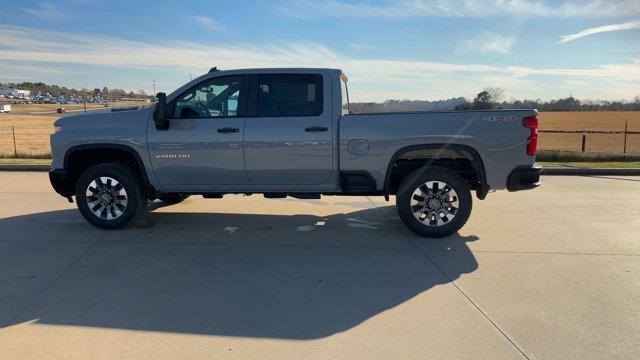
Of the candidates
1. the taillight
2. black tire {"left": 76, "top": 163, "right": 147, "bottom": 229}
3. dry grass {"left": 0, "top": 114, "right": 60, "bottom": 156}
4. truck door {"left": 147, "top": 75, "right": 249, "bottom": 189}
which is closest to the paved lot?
black tire {"left": 76, "top": 163, "right": 147, "bottom": 229}

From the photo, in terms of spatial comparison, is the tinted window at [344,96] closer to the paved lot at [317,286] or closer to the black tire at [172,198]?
the paved lot at [317,286]

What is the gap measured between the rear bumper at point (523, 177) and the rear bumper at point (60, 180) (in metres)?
5.45

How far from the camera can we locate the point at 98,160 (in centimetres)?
631

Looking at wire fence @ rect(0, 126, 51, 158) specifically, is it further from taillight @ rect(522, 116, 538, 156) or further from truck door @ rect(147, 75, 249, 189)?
taillight @ rect(522, 116, 538, 156)

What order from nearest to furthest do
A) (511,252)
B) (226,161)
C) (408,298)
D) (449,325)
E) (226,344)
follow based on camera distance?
(226,344)
(449,325)
(408,298)
(511,252)
(226,161)

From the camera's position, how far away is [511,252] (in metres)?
5.28

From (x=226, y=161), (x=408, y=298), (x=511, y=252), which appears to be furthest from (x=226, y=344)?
(x=511, y=252)

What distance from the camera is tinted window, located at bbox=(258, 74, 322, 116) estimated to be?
5789 mm

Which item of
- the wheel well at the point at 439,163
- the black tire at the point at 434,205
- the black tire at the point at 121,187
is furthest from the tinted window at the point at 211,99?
the black tire at the point at 434,205

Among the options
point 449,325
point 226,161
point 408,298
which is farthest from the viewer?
point 226,161

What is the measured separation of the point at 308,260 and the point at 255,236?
1.14 metres

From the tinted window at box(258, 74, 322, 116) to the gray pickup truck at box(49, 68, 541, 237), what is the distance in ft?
0.04

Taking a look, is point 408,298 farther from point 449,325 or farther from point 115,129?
point 115,129

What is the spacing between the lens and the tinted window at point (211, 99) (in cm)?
587
